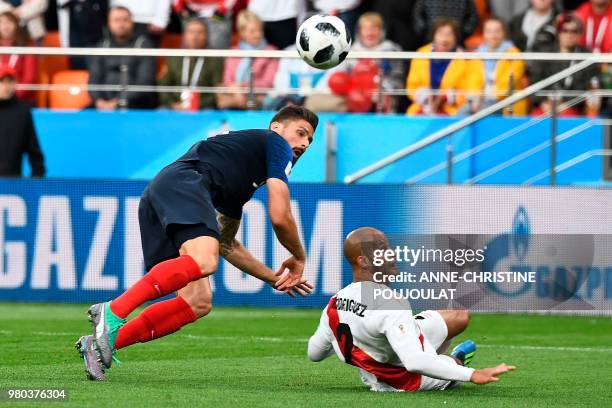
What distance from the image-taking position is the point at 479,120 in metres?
15.4

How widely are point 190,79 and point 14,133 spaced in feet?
6.88

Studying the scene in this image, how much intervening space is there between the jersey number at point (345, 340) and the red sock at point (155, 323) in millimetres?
969

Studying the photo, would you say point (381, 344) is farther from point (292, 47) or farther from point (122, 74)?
point (292, 47)

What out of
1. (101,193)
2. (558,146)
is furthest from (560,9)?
(101,193)

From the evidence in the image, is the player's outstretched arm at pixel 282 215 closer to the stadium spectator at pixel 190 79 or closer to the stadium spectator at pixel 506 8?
the stadium spectator at pixel 190 79

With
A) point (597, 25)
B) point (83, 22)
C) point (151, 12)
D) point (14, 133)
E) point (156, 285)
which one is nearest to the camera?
point (156, 285)

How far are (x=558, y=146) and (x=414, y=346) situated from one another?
821cm

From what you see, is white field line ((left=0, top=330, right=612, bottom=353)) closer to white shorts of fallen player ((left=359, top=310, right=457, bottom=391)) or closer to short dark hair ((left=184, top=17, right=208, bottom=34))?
white shorts of fallen player ((left=359, top=310, right=457, bottom=391))

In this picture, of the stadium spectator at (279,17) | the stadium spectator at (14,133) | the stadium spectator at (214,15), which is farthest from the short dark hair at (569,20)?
the stadium spectator at (14,133)

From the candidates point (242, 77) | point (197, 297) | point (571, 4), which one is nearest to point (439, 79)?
point (242, 77)

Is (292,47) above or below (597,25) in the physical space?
below

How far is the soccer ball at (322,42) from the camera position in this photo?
469 inches

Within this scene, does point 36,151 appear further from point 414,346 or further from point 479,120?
point 414,346

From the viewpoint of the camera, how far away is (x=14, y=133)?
15.7 meters
